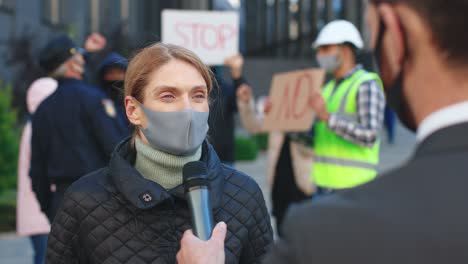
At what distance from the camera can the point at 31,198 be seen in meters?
6.48

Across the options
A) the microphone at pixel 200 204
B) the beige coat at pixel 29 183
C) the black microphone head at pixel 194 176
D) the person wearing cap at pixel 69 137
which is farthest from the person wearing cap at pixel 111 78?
the microphone at pixel 200 204

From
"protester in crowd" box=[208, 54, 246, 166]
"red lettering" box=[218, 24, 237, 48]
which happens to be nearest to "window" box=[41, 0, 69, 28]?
"red lettering" box=[218, 24, 237, 48]

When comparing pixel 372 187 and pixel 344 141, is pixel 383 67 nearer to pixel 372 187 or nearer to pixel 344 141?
pixel 372 187

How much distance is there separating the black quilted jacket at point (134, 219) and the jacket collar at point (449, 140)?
1.37m

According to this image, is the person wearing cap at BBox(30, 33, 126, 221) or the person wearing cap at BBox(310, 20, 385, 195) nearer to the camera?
the person wearing cap at BBox(310, 20, 385, 195)

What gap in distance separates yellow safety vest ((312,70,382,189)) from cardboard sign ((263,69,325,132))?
0.34 m

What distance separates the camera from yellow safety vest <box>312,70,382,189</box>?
16.8ft

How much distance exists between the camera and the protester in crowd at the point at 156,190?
251 cm

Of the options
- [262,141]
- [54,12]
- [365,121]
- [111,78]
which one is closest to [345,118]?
[365,121]

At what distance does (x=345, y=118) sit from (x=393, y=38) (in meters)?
3.89

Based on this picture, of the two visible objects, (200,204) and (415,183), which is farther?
(200,204)

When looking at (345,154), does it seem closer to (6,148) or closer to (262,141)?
(6,148)

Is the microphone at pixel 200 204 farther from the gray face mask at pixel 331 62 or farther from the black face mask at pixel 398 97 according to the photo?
the gray face mask at pixel 331 62

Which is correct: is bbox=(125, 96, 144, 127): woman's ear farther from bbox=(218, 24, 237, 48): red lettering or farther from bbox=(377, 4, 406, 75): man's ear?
bbox=(218, 24, 237, 48): red lettering
